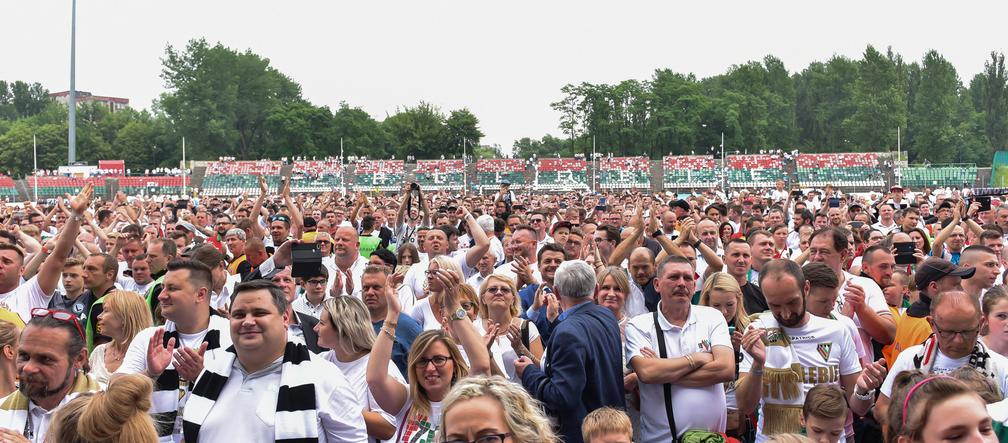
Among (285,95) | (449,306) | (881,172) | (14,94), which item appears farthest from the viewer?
(14,94)

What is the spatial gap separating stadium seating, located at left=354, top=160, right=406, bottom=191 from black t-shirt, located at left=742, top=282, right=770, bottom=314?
5883 centimetres

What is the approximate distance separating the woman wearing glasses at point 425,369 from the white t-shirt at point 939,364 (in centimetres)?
196

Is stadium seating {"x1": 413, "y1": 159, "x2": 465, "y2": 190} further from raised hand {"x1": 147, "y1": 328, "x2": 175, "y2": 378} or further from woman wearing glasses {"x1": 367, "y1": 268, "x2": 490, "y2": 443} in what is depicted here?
raised hand {"x1": 147, "y1": 328, "x2": 175, "y2": 378}

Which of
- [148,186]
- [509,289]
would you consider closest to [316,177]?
[148,186]

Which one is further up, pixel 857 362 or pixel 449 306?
pixel 449 306

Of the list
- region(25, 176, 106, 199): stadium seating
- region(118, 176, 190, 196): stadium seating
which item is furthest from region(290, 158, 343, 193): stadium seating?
region(25, 176, 106, 199): stadium seating

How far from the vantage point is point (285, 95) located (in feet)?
362

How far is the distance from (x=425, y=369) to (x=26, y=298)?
4019 mm

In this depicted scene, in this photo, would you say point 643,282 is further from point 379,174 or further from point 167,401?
point 379,174

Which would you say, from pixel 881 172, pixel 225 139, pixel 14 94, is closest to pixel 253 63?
pixel 225 139

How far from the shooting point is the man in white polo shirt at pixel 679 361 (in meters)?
5.21

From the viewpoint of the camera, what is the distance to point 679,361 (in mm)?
5203

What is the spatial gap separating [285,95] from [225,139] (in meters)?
20.8

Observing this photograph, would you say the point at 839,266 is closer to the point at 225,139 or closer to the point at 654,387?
the point at 654,387
